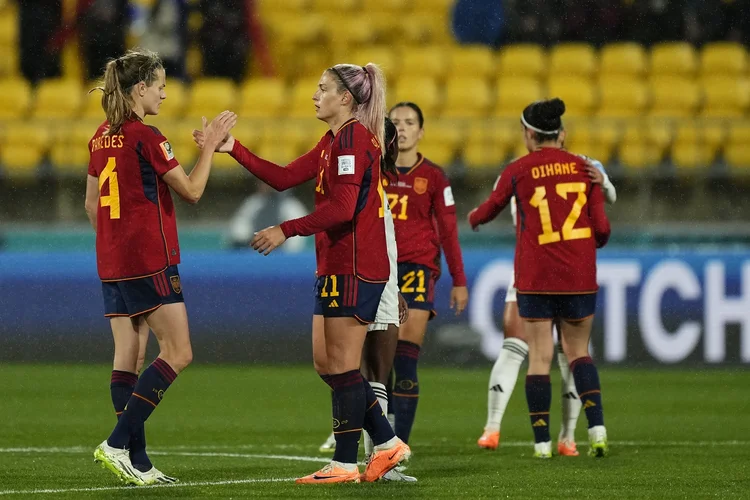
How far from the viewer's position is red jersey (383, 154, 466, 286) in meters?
7.53

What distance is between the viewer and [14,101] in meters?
16.1

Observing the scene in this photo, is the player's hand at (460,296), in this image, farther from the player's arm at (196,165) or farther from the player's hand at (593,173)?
the player's arm at (196,165)

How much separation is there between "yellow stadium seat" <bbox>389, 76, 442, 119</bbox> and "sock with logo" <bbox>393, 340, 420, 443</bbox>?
8.68 meters

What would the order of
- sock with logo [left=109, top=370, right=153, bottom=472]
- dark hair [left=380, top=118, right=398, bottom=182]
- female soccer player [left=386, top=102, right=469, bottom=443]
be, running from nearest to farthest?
sock with logo [left=109, top=370, right=153, bottom=472], dark hair [left=380, top=118, right=398, bottom=182], female soccer player [left=386, top=102, right=469, bottom=443]

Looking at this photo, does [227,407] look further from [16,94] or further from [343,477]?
[16,94]

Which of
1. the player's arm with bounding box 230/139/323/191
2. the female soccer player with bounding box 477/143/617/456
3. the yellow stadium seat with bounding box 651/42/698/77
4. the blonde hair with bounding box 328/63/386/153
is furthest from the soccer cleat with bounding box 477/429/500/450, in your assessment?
the yellow stadium seat with bounding box 651/42/698/77

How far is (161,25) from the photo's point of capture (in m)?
16.2

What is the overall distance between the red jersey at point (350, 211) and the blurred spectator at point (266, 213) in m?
7.24

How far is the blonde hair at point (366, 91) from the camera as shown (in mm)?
5828

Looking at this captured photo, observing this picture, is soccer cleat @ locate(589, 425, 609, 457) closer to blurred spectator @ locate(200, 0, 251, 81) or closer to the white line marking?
the white line marking

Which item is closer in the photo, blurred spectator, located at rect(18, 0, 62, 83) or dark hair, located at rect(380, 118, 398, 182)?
dark hair, located at rect(380, 118, 398, 182)

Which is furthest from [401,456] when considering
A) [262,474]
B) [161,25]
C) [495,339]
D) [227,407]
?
[161,25]

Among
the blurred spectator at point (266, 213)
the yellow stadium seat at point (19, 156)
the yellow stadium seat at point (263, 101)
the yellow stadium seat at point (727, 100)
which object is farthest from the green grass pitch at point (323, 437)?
the yellow stadium seat at point (727, 100)

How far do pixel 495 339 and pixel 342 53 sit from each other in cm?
616
